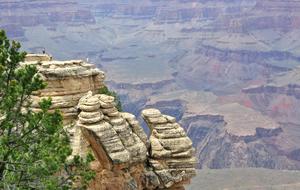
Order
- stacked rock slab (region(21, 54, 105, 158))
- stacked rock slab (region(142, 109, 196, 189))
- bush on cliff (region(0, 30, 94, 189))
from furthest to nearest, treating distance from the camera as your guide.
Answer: stacked rock slab (region(142, 109, 196, 189)) → stacked rock slab (region(21, 54, 105, 158)) → bush on cliff (region(0, 30, 94, 189))

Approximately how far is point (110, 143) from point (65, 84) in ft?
11.0

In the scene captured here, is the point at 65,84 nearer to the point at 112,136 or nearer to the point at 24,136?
the point at 112,136

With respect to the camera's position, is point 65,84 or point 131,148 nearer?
point 131,148

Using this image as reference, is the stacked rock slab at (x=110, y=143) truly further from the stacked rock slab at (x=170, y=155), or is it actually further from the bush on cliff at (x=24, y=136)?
the bush on cliff at (x=24, y=136)

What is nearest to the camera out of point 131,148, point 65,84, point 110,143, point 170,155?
point 110,143

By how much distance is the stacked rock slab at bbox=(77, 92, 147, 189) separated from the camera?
2138 cm

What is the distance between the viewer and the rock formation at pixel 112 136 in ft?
70.6

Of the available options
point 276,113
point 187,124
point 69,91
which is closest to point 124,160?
point 69,91

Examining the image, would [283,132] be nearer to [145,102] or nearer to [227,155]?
[227,155]

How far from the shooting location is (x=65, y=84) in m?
23.3

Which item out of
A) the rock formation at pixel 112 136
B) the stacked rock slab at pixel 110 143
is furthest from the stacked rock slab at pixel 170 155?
the stacked rock slab at pixel 110 143

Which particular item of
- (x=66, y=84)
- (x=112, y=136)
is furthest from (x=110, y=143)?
(x=66, y=84)

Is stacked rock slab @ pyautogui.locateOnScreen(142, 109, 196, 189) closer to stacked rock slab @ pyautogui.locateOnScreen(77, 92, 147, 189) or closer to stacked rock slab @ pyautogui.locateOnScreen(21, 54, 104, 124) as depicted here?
stacked rock slab @ pyautogui.locateOnScreen(77, 92, 147, 189)

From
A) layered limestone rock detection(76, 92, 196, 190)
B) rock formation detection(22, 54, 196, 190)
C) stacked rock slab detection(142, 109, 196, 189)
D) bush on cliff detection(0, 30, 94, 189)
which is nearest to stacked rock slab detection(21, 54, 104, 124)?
rock formation detection(22, 54, 196, 190)
